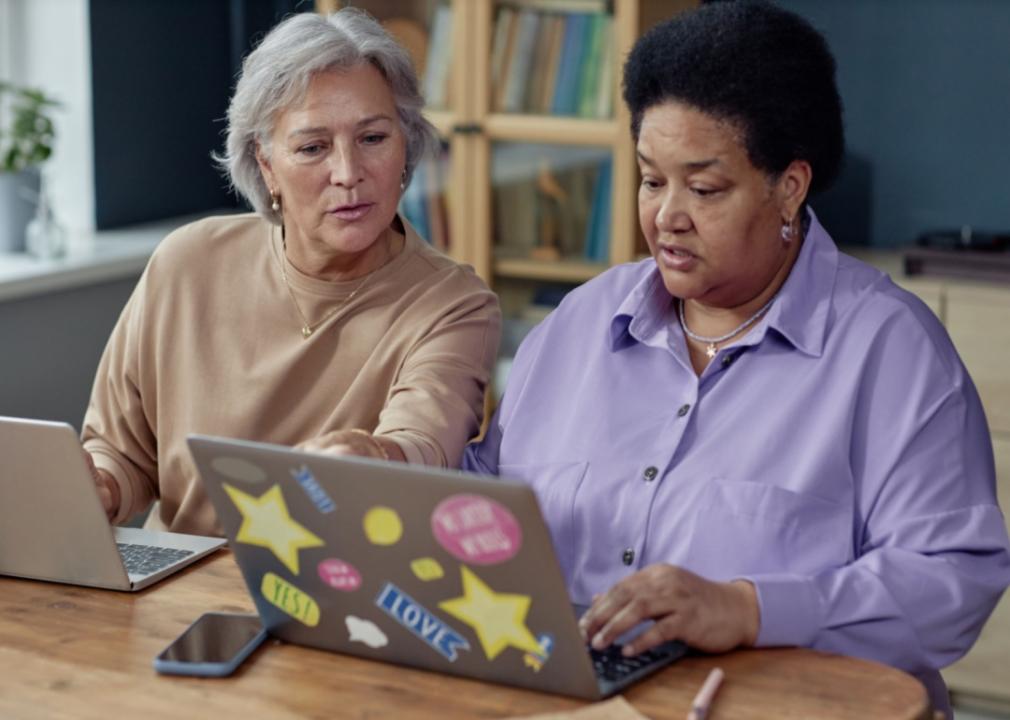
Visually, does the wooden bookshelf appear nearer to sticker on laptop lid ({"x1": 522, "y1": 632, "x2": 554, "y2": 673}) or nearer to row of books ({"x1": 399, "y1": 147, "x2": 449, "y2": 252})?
row of books ({"x1": 399, "y1": 147, "x2": 449, "y2": 252})

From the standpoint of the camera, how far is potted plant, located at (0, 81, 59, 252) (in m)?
3.40

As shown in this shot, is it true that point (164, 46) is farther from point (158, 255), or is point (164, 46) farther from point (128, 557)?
point (128, 557)

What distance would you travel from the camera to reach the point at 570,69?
3621 mm

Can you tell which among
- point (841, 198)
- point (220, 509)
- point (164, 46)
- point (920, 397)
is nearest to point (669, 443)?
point (920, 397)

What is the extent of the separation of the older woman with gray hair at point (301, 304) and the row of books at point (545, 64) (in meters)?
1.48

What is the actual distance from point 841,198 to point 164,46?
1.73 meters

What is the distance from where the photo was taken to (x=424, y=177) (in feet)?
12.5

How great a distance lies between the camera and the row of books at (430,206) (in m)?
3.81

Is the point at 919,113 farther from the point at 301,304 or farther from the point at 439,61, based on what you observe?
the point at 301,304

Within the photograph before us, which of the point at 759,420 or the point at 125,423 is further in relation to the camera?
the point at 125,423

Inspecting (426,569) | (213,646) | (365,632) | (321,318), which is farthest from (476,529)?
(321,318)

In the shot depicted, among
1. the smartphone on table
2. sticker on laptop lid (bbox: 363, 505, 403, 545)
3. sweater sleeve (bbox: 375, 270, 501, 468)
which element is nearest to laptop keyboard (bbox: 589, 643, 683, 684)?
sticker on laptop lid (bbox: 363, 505, 403, 545)

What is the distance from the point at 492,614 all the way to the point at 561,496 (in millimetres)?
397

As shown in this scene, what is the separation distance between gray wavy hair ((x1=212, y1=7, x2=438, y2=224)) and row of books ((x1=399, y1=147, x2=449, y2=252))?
5.40 ft
